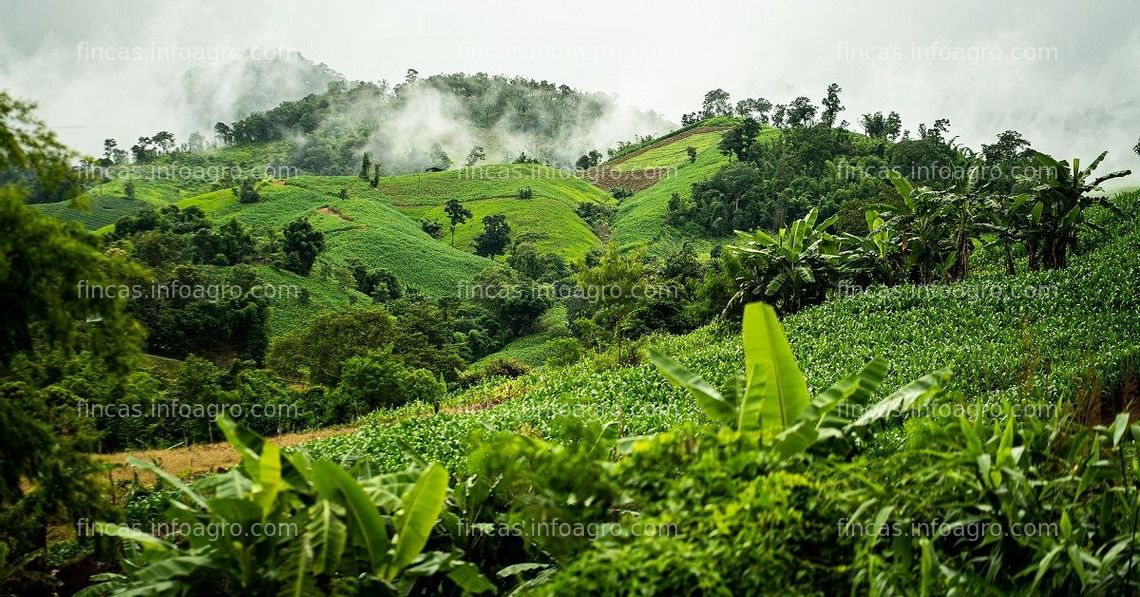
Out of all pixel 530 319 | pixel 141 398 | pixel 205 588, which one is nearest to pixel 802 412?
pixel 205 588

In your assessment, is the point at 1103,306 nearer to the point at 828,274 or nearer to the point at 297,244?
the point at 828,274

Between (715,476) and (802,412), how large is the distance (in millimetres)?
1197

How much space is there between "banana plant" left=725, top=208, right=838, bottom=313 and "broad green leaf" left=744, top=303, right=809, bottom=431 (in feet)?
48.6

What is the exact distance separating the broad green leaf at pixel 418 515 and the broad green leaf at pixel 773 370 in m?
1.99

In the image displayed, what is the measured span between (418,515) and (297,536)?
64cm

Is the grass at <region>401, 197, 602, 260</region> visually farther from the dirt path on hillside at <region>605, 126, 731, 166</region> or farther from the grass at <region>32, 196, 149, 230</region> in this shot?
the dirt path on hillside at <region>605, 126, 731, 166</region>

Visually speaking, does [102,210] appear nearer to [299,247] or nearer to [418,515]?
[299,247]

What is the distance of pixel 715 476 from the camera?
3.87 meters

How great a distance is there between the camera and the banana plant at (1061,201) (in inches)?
639

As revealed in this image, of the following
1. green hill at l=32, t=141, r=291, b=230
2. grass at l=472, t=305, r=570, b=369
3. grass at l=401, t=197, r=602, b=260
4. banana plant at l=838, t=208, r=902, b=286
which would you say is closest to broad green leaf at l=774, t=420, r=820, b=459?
banana plant at l=838, t=208, r=902, b=286

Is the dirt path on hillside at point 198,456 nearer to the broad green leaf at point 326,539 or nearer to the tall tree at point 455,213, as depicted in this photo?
the broad green leaf at point 326,539

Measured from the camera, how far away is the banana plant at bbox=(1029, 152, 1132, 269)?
16219 millimetres

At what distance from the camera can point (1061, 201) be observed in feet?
55.2

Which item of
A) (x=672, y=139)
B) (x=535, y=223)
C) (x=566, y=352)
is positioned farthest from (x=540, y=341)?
(x=672, y=139)
